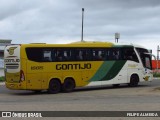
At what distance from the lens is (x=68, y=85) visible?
28000mm

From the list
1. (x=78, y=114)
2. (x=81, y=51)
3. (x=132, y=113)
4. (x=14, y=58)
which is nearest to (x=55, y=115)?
(x=78, y=114)

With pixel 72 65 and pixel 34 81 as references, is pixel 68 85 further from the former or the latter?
pixel 34 81

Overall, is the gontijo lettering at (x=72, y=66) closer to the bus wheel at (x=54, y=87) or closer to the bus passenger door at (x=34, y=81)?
the bus wheel at (x=54, y=87)

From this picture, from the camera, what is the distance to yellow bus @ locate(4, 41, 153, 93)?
26047 millimetres

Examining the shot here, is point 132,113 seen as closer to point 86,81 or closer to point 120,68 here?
point 86,81

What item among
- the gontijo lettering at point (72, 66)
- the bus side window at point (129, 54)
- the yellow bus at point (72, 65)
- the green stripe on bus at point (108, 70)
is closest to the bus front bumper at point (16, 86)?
the yellow bus at point (72, 65)

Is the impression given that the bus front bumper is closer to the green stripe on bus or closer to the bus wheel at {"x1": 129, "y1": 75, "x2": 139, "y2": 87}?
the green stripe on bus

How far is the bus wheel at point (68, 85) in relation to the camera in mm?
27766

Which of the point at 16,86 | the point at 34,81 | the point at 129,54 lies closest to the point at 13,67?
the point at 16,86

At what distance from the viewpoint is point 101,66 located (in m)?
29.6

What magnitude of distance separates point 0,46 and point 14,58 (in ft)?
147

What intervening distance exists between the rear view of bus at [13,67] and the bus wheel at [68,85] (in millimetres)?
2943

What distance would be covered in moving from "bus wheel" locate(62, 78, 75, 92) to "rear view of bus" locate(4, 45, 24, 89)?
2943 mm

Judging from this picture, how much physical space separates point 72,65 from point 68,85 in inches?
47.5
